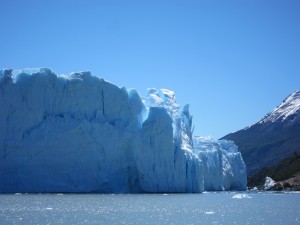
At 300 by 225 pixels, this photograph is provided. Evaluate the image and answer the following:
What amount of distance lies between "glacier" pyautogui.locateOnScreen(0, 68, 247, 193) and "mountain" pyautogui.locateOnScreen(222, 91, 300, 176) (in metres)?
62.5

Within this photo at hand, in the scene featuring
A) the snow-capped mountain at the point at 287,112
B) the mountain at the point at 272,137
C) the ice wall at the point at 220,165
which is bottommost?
the ice wall at the point at 220,165

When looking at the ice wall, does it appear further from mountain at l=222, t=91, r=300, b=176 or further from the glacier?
mountain at l=222, t=91, r=300, b=176

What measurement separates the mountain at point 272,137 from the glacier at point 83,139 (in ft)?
205

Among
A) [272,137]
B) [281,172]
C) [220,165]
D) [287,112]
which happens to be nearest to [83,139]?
[220,165]

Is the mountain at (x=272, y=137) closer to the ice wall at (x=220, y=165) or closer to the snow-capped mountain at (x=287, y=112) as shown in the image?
the snow-capped mountain at (x=287, y=112)

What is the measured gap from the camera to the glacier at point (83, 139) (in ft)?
109

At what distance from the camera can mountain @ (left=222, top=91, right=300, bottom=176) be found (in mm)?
102125

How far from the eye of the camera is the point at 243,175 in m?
51.3

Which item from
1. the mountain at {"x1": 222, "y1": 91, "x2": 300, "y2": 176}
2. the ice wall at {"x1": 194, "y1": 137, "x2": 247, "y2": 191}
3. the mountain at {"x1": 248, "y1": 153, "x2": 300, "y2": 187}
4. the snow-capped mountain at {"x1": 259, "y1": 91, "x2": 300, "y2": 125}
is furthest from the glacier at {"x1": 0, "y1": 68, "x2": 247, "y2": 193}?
the snow-capped mountain at {"x1": 259, "y1": 91, "x2": 300, "y2": 125}

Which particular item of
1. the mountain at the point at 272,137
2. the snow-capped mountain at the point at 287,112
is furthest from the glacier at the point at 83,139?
the snow-capped mountain at the point at 287,112

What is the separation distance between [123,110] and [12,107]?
7.31 m

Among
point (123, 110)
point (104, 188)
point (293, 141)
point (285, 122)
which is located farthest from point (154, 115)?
point (285, 122)

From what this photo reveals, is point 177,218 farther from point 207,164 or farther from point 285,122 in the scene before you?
point 285,122

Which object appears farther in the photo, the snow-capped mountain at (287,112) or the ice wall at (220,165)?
the snow-capped mountain at (287,112)
